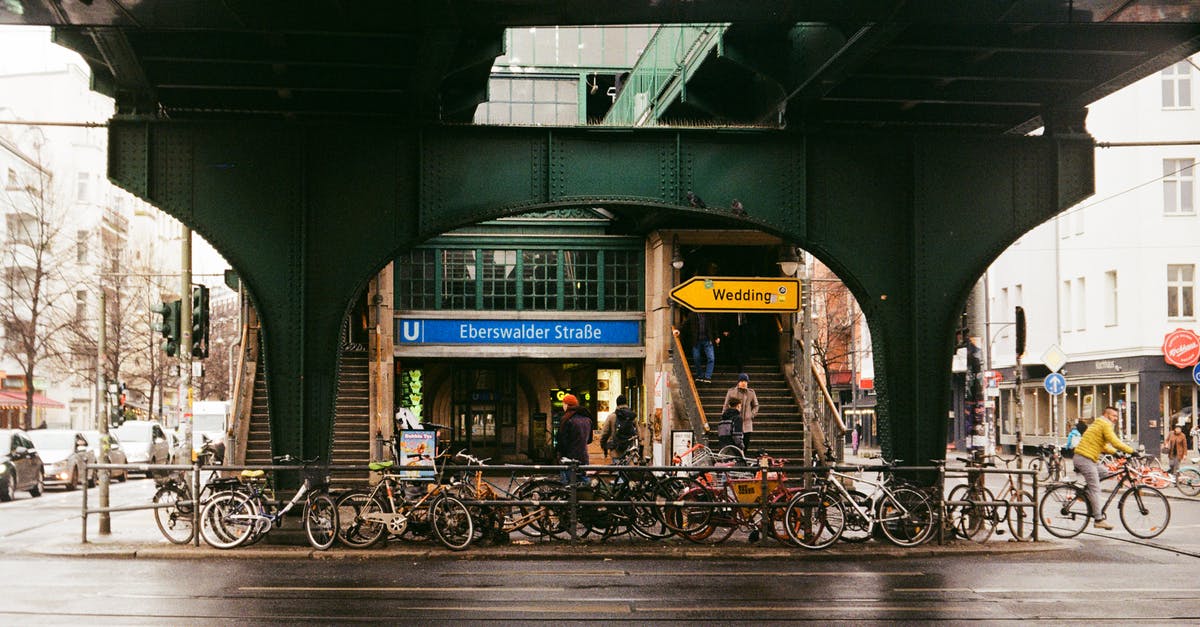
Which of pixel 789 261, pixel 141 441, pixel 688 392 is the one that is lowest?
pixel 141 441

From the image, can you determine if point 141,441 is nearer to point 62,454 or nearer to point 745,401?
point 62,454

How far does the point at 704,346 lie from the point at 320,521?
1448 centimetres

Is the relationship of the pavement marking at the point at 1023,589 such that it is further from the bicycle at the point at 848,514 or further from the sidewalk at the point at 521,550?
the bicycle at the point at 848,514

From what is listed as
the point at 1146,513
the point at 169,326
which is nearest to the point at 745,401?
the point at 1146,513

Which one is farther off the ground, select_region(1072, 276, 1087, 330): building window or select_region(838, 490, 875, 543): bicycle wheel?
select_region(1072, 276, 1087, 330): building window

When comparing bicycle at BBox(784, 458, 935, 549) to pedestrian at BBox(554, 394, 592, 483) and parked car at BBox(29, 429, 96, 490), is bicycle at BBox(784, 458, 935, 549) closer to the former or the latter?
pedestrian at BBox(554, 394, 592, 483)

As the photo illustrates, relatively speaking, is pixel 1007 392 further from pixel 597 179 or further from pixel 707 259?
pixel 597 179

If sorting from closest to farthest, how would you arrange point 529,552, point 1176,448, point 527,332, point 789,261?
point 529,552 < point 789,261 < point 1176,448 < point 527,332

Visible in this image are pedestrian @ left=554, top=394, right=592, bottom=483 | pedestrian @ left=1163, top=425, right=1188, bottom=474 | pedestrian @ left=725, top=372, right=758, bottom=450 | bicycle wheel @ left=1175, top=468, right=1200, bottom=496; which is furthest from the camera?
pedestrian @ left=1163, top=425, right=1188, bottom=474

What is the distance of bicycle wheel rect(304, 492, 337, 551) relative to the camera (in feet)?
53.4

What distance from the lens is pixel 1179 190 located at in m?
44.6

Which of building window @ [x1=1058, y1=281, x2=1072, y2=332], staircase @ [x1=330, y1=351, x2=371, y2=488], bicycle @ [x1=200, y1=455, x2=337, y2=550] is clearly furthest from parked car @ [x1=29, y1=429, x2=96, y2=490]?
building window @ [x1=1058, y1=281, x2=1072, y2=332]

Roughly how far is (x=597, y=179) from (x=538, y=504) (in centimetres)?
449

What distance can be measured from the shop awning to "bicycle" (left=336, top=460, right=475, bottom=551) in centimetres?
4873
